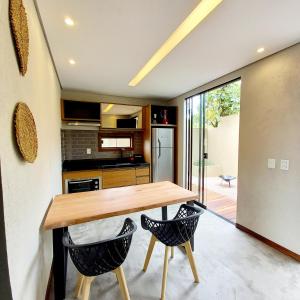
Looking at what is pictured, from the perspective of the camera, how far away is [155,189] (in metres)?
2.22

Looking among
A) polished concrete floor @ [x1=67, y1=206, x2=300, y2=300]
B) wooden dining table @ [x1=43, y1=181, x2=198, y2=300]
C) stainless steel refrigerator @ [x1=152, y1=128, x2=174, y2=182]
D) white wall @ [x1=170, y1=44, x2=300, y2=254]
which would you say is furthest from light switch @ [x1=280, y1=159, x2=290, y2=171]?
stainless steel refrigerator @ [x1=152, y1=128, x2=174, y2=182]

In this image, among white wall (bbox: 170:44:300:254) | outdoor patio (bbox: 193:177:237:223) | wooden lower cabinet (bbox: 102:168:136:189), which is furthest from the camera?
wooden lower cabinet (bbox: 102:168:136:189)

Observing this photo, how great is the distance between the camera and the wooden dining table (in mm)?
1460

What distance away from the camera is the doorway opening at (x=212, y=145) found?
358 cm

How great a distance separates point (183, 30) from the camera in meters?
1.83

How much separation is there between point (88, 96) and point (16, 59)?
3.25 m

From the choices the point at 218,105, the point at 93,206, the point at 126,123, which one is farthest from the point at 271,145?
the point at 126,123

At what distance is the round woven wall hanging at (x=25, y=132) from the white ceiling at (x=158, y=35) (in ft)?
3.32

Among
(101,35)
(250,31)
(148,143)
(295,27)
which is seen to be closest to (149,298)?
(101,35)

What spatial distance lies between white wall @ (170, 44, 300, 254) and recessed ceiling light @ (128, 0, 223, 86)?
1.23m

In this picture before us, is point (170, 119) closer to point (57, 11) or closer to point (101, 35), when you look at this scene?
point (101, 35)

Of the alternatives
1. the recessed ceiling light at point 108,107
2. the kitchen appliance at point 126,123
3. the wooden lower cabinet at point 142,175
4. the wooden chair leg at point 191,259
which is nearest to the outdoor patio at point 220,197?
the wooden lower cabinet at point 142,175

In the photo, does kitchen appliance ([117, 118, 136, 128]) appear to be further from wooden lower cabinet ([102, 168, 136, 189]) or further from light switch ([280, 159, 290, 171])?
light switch ([280, 159, 290, 171])

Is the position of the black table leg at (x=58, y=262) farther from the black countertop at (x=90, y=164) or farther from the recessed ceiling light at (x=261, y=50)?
the recessed ceiling light at (x=261, y=50)
